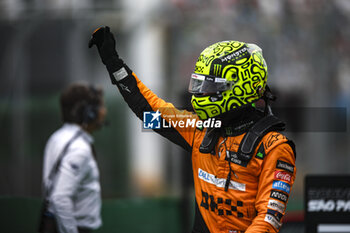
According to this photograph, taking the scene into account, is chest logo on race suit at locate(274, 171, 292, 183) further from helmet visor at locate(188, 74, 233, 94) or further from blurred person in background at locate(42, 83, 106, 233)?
blurred person in background at locate(42, 83, 106, 233)

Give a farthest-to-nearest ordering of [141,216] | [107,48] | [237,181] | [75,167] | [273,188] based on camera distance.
A: [141,216], [75,167], [107,48], [237,181], [273,188]

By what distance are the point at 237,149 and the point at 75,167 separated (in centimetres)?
167

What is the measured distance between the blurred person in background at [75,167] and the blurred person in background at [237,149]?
131 centimetres

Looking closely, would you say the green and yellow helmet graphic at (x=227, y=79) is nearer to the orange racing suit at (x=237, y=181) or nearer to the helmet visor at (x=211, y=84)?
the helmet visor at (x=211, y=84)

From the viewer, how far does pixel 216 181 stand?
9.95ft

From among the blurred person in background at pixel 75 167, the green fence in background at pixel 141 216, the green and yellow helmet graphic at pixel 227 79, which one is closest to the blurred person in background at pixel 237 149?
the green and yellow helmet graphic at pixel 227 79

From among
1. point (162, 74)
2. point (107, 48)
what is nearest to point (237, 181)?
point (107, 48)

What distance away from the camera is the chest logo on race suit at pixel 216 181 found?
2.95 metres

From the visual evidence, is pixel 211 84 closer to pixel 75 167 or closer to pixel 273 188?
pixel 273 188

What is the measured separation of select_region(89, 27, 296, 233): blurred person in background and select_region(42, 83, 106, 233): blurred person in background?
131cm

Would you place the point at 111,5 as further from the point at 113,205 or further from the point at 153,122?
the point at 153,122

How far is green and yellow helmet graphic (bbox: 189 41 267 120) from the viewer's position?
2.98m

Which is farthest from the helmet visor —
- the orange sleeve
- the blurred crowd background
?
the blurred crowd background

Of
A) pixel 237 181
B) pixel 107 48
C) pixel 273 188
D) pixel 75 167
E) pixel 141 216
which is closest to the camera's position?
pixel 273 188
